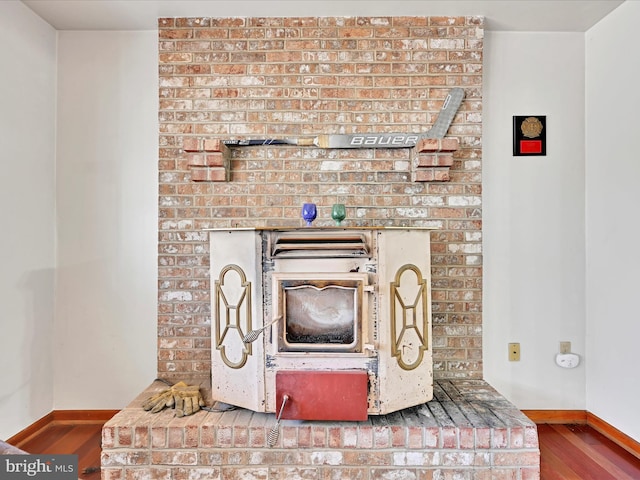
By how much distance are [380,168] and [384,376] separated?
1.19 metres

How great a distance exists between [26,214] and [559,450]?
3175 millimetres

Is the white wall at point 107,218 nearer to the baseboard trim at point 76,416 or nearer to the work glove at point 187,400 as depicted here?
the baseboard trim at point 76,416

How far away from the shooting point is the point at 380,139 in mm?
2307

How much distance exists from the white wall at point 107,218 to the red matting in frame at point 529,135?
222 centimetres

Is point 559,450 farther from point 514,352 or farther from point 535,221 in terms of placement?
point 535,221

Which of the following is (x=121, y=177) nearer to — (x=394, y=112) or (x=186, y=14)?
(x=186, y=14)

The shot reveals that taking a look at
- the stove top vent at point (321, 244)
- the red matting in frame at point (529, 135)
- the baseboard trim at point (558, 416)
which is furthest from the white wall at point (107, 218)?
the baseboard trim at point (558, 416)

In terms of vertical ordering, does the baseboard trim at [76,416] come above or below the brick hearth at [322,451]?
below

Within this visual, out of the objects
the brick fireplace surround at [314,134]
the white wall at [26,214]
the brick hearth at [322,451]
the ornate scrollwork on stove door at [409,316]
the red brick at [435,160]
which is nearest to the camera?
the brick hearth at [322,451]

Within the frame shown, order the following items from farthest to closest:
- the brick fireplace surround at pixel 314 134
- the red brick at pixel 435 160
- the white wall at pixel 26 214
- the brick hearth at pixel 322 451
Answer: the brick fireplace surround at pixel 314 134, the red brick at pixel 435 160, the white wall at pixel 26 214, the brick hearth at pixel 322 451

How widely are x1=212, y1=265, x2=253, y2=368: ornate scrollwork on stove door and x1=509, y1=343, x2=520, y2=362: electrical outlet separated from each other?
1585 mm

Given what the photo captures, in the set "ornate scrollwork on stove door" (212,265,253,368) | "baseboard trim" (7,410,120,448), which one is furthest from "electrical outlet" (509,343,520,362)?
"baseboard trim" (7,410,120,448)

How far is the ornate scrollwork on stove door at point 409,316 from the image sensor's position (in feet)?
6.01

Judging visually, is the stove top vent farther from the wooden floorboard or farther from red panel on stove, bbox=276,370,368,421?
the wooden floorboard
